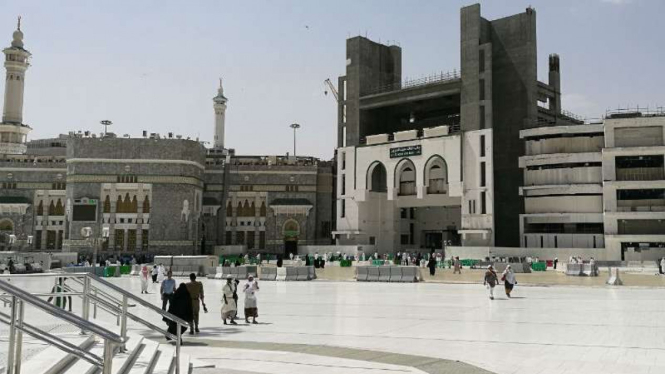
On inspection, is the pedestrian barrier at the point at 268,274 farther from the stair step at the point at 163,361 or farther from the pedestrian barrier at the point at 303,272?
the stair step at the point at 163,361

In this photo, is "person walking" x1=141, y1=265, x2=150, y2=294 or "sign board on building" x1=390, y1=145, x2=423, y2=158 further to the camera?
"sign board on building" x1=390, y1=145, x2=423, y2=158

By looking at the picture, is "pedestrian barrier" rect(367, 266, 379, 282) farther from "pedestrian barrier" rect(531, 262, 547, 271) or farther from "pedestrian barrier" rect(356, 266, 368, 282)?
"pedestrian barrier" rect(531, 262, 547, 271)

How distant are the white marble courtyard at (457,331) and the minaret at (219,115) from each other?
2782 inches

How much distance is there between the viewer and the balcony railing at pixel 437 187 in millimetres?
68625

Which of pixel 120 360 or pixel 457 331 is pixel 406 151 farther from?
pixel 120 360

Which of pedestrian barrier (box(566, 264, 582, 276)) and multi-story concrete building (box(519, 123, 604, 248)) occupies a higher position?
multi-story concrete building (box(519, 123, 604, 248))

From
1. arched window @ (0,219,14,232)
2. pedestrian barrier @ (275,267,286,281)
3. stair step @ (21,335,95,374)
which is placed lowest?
pedestrian barrier @ (275,267,286,281)

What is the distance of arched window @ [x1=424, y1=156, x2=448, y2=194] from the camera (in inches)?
2638

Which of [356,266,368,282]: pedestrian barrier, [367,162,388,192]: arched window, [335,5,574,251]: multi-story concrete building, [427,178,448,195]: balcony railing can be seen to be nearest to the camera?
[356,266,368,282]: pedestrian barrier

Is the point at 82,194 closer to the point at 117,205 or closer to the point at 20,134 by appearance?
the point at 117,205

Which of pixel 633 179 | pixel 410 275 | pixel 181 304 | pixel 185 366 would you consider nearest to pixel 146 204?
pixel 410 275

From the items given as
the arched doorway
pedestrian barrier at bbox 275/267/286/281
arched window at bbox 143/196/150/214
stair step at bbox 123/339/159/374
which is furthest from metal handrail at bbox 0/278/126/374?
the arched doorway

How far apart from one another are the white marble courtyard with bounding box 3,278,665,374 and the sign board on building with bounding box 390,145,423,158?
41.9 m

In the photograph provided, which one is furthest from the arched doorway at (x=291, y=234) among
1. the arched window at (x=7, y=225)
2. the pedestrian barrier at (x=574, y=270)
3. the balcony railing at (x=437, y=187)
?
the pedestrian barrier at (x=574, y=270)
